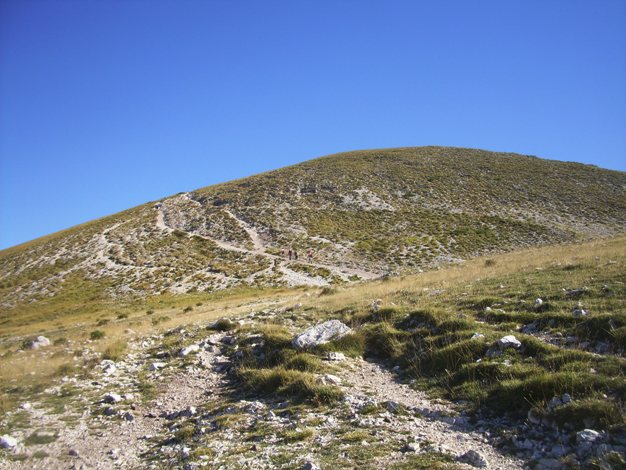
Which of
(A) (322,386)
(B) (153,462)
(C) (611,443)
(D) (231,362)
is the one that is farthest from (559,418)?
(D) (231,362)

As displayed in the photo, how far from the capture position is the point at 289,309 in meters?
18.1

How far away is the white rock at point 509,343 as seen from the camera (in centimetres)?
845

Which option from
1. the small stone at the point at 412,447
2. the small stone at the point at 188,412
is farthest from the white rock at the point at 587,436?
the small stone at the point at 188,412

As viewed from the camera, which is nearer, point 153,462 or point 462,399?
point 153,462

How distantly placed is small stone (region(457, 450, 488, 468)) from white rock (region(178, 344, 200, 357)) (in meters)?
9.17

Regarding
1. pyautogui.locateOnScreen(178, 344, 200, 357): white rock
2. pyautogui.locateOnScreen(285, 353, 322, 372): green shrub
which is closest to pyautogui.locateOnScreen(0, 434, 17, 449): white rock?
pyautogui.locateOnScreen(178, 344, 200, 357): white rock

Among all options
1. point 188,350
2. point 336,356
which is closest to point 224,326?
point 188,350

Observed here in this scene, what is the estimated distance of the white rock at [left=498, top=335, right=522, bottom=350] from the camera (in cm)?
845

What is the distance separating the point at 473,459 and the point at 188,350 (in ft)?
31.2

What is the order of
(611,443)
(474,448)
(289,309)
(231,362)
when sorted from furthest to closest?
(289,309)
(231,362)
(474,448)
(611,443)

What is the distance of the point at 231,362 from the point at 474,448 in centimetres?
753

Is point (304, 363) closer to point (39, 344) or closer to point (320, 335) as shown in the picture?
point (320, 335)

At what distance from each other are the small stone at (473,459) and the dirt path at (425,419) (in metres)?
0.11

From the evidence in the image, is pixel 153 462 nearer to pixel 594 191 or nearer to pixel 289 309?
pixel 289 309
